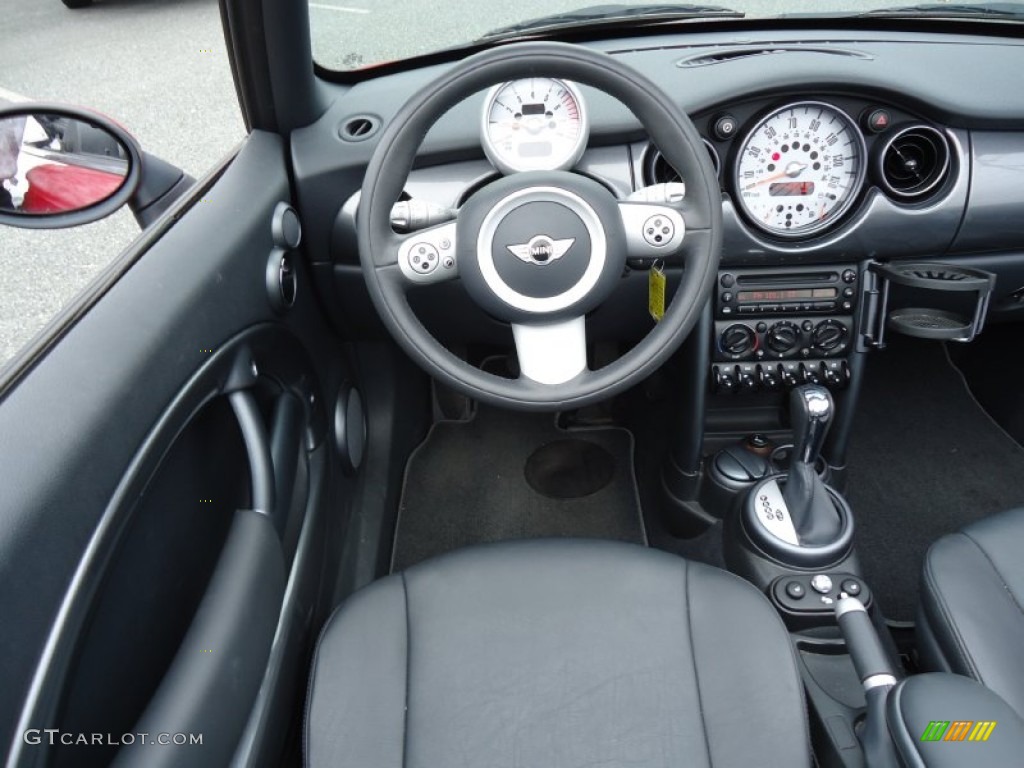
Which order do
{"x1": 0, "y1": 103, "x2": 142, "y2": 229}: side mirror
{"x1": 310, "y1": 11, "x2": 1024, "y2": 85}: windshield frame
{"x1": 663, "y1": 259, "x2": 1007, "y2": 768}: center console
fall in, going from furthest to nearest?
{"x1": 310, "y1": 11, "x2": 1024, "y2": 85}: windshield frame < {"x1": 663, "y1": 259, "x2": 1007, "y2": 768}: center console < {"x1": 0, "y1": 103, "x2": 142, "y2": 229}: side mirror

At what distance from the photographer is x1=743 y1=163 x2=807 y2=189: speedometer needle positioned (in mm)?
1562

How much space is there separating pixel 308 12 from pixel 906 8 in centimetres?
120

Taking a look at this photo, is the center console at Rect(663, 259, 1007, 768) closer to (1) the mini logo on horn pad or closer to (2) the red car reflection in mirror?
(1) the mini logo on horn pad

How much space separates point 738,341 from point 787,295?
0.46ft

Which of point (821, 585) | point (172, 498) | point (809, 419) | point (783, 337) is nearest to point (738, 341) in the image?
point (783, 337)

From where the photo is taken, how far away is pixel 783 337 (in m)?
1.73

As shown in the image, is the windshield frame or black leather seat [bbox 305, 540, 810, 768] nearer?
black leather seat [bbox 305, 540, 810, 768]

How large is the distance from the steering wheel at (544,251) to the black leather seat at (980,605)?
0.54 metres

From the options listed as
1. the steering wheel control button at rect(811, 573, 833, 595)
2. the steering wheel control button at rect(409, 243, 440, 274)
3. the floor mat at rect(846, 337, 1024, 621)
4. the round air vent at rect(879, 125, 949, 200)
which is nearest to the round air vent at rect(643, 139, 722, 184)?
the round air vent at rect(879, 125, 949, 200)

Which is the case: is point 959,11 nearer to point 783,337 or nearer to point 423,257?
point 783,337

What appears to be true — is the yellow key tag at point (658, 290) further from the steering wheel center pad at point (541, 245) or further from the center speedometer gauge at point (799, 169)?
the center speedometer gauge at point (799, 169)

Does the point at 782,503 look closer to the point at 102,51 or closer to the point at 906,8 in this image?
the point at 906,8

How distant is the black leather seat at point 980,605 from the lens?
1.07 meters

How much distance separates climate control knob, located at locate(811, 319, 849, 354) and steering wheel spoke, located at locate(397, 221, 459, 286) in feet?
3.03
